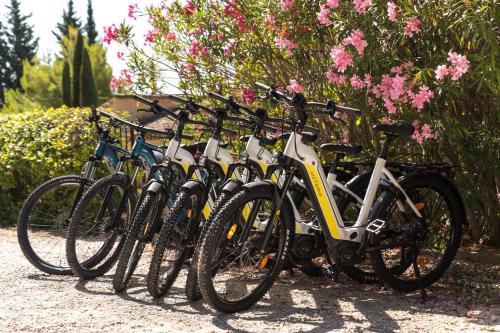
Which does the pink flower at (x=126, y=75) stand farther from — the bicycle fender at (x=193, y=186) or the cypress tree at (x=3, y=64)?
the cypress tree at (x=3, y=64)

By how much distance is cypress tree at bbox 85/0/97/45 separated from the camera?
58125 millimetres

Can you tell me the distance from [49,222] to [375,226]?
3141mm

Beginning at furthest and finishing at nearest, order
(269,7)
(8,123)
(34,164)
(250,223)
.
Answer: (8,123), (34,164), (269,7), (250,223)

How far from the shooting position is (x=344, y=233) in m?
4.66

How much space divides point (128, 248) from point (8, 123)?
516 cm

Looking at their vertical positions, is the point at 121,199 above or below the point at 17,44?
below

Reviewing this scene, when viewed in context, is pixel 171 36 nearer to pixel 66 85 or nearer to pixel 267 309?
pixel 267 309

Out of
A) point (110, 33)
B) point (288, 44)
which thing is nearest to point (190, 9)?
point (110, 33)

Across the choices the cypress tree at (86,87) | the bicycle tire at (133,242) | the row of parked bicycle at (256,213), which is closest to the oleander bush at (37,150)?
the row of parked bicycle at (256,213)

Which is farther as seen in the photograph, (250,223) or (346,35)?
(346,35)

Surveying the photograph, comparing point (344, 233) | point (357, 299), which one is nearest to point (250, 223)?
point (344, 233)

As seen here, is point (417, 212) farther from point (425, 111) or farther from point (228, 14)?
point (228, 14)

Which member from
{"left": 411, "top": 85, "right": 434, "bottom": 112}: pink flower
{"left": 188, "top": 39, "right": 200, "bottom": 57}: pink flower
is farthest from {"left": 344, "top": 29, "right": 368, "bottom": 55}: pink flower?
{"left": 188, "top": 39, "right": 200, "bottom": 57}: pink flower

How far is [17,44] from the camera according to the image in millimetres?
57031
